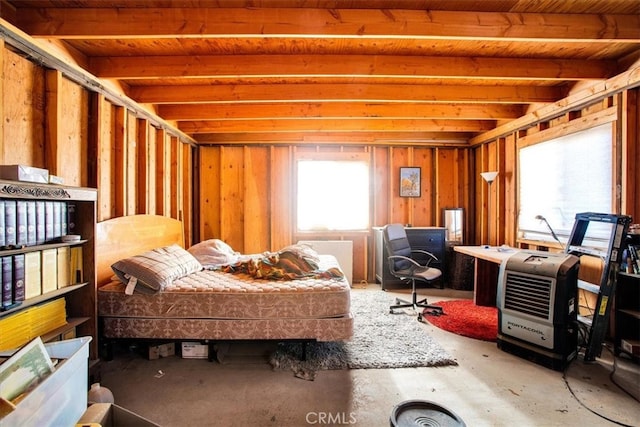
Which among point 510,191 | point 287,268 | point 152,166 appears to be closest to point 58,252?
point 287,268

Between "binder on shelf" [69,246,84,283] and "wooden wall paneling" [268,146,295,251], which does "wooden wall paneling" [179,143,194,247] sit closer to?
"wooden wall paneling" [268,146,295,251]

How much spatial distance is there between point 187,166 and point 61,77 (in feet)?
7.43

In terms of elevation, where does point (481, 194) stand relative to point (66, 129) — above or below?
below

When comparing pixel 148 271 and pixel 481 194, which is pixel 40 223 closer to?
pixel 148 271

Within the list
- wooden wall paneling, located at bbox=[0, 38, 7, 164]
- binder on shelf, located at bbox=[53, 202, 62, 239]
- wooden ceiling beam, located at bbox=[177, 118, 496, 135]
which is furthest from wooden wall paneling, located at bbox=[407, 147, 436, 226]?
wooden wall paneling, located at bbox=[0, 38, 7, 164]

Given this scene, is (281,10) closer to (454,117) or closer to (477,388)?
(454,117)

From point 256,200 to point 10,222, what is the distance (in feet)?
10.9

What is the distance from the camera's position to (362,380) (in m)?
2.05

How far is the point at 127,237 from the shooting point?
281cm

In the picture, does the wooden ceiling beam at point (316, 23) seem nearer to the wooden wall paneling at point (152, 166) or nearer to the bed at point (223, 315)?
the wooden wall paneling at point (152, 166)

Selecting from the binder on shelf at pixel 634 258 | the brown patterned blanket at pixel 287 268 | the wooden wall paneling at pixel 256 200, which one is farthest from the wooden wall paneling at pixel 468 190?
the wooden wall paneling at pixel 256 200

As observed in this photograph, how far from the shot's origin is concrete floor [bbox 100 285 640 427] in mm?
1689

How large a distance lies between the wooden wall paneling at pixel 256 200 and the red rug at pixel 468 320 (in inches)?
114

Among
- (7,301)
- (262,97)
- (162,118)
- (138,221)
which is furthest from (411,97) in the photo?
(7,301)
